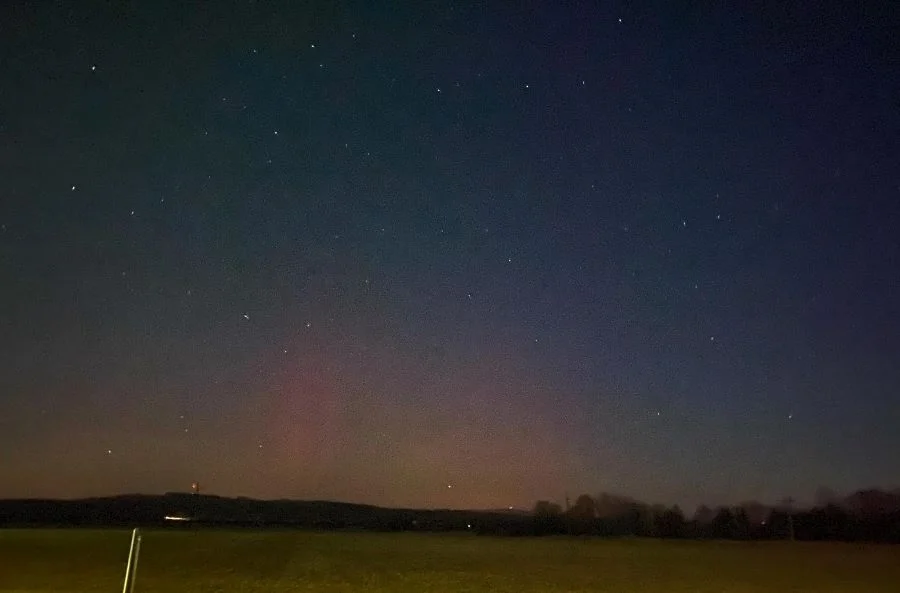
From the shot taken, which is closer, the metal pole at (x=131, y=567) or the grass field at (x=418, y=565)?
the metal pole at (x=131, y=567)

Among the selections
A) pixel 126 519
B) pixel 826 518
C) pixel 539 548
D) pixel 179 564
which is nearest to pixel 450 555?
pixel 539 548

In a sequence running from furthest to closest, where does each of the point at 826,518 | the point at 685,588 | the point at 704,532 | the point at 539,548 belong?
1. the point at 826,518
2. the point at 704,532
3. the point at 539,548
4. the point at 685,588

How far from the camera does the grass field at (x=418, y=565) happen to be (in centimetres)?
3612

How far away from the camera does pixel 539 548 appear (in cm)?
5831

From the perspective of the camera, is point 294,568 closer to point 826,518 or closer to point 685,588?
point 685,588

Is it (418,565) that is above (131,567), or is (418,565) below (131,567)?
above

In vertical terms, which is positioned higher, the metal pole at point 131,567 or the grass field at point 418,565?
the grass field at point 418,565

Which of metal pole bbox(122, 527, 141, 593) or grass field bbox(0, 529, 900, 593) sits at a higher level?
grass field bbox(0, 529, 900, 593)

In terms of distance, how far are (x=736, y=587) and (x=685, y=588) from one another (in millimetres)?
1765

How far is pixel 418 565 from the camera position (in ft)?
143

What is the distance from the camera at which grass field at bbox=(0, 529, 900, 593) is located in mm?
36125

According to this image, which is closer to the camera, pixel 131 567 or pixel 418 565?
pixel 131 567

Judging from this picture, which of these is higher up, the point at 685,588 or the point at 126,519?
the point at 126,519

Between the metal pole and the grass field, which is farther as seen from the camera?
the grass field
